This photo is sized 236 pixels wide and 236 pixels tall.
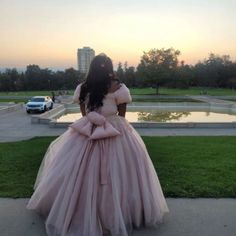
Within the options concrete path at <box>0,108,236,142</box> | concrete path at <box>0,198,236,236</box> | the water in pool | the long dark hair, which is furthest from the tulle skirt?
the water in pool

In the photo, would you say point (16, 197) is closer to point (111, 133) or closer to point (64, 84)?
point (111, 133)

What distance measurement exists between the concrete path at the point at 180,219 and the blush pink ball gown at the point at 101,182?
187 mm

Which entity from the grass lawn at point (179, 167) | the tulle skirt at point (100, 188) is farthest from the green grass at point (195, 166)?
the tulle skirt at point (100, 188)

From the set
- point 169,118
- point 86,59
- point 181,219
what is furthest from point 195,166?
point 169,118

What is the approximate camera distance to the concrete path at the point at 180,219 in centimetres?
395

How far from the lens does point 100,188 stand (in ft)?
12.7

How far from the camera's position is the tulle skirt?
3750 mm

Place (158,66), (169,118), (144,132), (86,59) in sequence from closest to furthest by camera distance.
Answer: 1. (86,59)
2. (144,132)
3. (169,118)
4. (158,66)

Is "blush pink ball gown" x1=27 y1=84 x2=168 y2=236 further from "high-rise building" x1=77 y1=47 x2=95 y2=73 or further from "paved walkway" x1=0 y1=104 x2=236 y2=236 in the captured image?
"high-rise building" x1=77 y1=47 x2=95 y2=73

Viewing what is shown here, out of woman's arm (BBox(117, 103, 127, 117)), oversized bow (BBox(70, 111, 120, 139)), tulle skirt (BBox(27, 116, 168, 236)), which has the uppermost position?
woman's arm (BBox(117, 103, 127, 117))

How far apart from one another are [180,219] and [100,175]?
4.21 feet

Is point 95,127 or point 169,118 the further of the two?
point 169,118

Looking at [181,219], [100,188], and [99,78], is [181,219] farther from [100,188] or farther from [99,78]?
[99,78]

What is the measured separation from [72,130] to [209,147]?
257 inches
